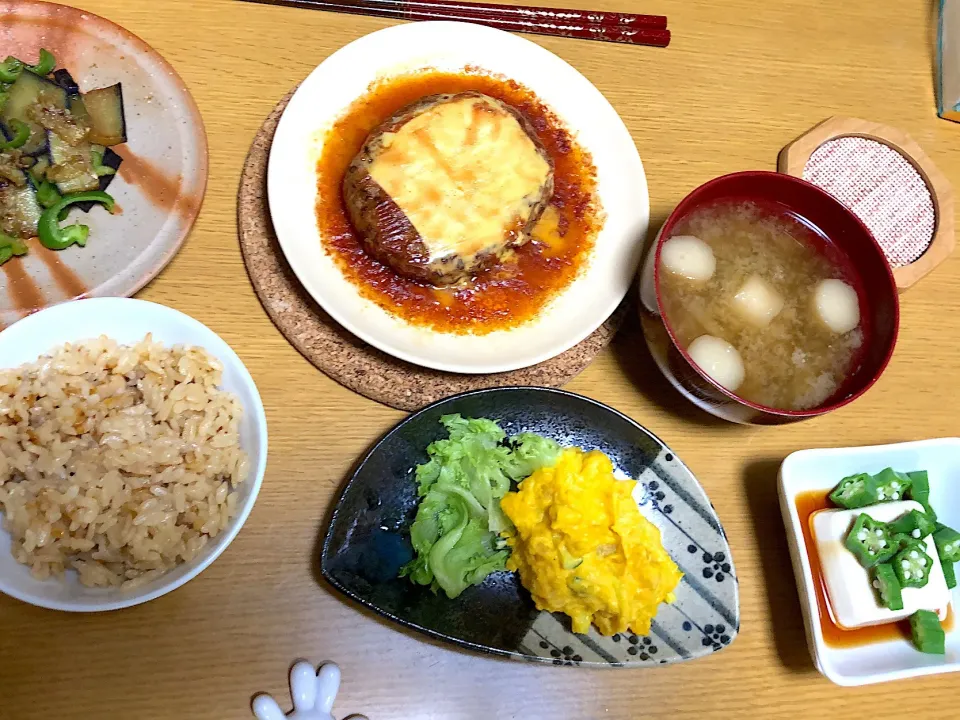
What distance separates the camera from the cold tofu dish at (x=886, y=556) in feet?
4.97

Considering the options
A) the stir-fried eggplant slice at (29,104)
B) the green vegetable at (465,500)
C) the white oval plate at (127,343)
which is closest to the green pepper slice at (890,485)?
the green vegetable at (465,500)

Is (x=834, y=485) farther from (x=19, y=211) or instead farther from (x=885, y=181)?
(x=19, y=211)

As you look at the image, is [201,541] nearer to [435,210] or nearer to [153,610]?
[153,610]

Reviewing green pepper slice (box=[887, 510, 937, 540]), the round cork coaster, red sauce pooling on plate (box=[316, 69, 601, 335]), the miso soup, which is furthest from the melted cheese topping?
green pepper slice (box=[887, 510, 937, 540])

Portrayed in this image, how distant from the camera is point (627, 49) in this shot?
6.79 feet

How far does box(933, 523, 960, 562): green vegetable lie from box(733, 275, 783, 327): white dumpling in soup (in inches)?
25.4

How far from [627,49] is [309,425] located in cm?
148

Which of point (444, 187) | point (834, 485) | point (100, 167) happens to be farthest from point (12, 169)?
point (834, 485)

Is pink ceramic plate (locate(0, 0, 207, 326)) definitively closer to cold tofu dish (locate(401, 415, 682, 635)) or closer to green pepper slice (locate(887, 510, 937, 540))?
cold tofu dish (locate(401, 415, 682, 635))

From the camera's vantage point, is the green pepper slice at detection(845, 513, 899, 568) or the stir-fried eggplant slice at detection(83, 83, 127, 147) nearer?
the green pepper slice at detection(845, 513, 899, 568)

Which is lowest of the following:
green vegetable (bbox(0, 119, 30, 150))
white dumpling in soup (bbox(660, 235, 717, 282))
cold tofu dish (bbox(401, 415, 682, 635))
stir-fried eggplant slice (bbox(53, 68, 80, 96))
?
cold tofu dish (bbox(401, 415, 682, 635))

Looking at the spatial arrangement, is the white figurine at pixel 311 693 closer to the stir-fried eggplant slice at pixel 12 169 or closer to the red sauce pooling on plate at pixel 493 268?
the red sauce pooling on plate at pixel 493 268

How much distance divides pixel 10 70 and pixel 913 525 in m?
2.43

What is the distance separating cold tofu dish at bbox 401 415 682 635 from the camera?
Result: 141 centimetres
